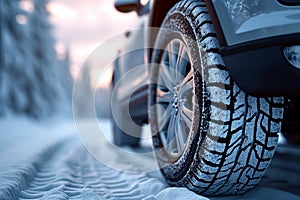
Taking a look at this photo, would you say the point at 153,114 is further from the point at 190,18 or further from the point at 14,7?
the point at 14,7

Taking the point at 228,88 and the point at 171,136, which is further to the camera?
the point at 171,136

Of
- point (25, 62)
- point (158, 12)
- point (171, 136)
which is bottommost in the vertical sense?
point (171, 136)

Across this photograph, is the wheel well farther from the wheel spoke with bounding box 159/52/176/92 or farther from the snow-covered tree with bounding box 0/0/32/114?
the snow-covered tree with bounding box 0/0/32/114

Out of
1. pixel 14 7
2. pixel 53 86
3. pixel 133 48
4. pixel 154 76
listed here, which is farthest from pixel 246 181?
pixel 53 86

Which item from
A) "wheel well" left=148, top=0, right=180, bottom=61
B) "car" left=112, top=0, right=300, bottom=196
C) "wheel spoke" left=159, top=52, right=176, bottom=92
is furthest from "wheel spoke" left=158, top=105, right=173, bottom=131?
"wheel well" left=148, top=0, right=180, bottom=61

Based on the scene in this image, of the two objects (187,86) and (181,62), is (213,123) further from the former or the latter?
(181,62)

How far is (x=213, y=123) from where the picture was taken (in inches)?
53.6

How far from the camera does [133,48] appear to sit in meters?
3.07

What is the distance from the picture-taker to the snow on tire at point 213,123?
4.40 feet

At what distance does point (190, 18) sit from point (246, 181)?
0.86 metres

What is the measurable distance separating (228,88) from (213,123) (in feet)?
0.54

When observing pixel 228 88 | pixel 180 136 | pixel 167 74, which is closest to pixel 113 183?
pixel 180 136

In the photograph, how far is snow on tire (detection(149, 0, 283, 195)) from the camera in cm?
134

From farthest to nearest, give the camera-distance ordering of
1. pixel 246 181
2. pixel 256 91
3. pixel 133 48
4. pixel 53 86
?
pixel 53 86 → pixel 133 48 → pixel 246 181 → pixel 256 91
